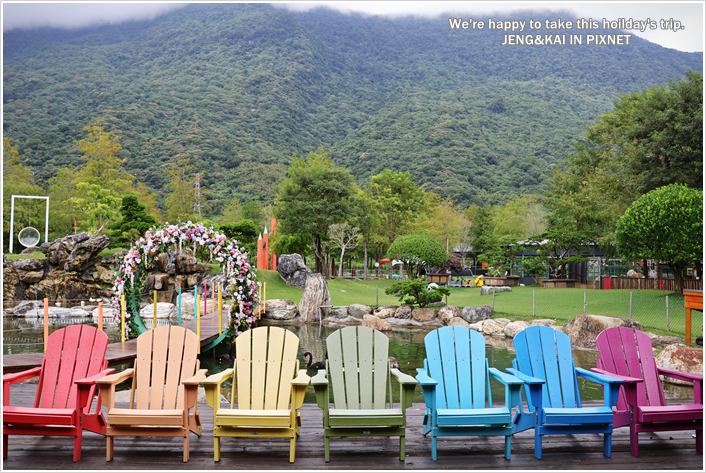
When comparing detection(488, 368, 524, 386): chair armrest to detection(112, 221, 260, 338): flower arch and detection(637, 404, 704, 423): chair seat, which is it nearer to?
detection(637, 404, 704, 423): chair seat

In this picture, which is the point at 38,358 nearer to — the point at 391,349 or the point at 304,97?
the point at 391,349

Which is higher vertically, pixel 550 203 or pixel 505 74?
pixel 505 74

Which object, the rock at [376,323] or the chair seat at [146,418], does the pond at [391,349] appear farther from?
the chair seat at [146,418]

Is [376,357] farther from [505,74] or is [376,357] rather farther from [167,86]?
[505,74]

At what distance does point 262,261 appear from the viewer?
25.2 meters

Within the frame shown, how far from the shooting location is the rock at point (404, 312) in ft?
44.4

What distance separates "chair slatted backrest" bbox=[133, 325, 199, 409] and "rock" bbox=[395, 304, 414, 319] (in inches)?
418

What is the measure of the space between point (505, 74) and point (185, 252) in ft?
261

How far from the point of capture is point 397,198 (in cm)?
3112

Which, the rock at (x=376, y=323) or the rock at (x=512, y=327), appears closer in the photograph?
the rock at (x=512, y=327)

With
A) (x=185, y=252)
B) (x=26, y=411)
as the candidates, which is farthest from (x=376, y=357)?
(x=185, y=252)

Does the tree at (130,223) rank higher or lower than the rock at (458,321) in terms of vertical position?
higher

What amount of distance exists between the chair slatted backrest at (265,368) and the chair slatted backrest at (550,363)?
1.70 meters

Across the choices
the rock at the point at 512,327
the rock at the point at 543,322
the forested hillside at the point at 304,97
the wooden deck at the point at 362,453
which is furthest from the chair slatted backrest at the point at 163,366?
the forested hillside at the point at 304,97
